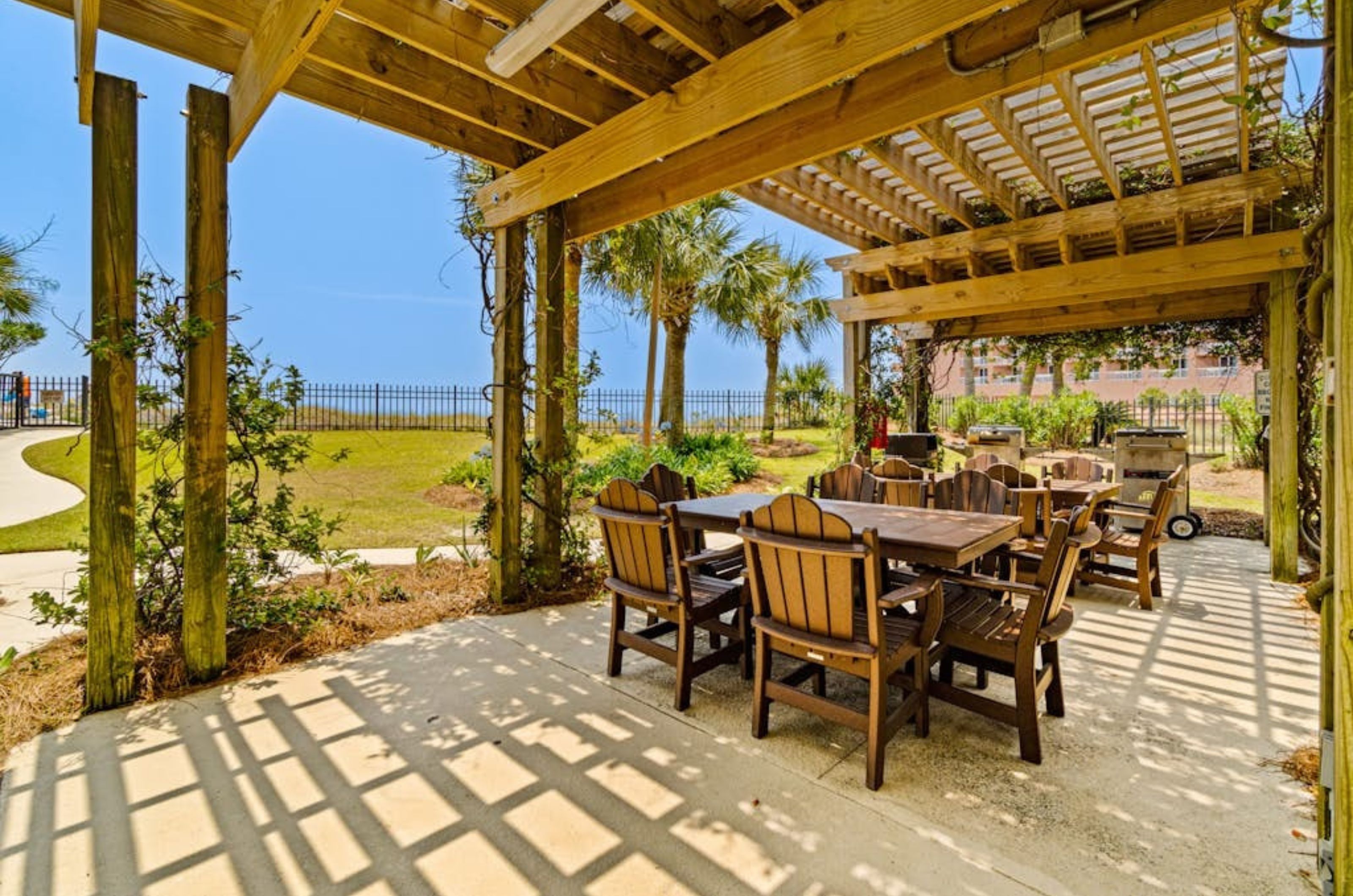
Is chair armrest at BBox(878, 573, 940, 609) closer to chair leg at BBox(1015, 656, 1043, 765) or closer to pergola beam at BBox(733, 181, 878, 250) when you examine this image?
chair leg at BBox(1015, 656, 1043, 765)

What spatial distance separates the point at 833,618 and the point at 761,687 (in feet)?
1.57

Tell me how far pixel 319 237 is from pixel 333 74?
334cm

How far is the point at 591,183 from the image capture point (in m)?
3.26

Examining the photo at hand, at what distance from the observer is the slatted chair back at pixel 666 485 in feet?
13.2

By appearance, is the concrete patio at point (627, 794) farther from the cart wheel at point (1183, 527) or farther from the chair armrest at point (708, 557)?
the cart wheel at point (1183, 527)

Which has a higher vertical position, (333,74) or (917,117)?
(333,74)

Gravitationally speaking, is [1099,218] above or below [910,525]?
above

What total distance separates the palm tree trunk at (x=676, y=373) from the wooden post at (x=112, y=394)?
8.49m

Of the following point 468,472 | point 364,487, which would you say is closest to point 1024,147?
point 468,472

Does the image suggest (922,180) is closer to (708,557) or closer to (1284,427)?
(708,557)

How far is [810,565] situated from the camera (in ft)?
6.94

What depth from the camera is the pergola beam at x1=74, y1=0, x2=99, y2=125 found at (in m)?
2.05

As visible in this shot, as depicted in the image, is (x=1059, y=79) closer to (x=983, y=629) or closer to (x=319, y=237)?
(x=983, y=629)

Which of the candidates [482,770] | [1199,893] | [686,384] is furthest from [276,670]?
[686,384]
